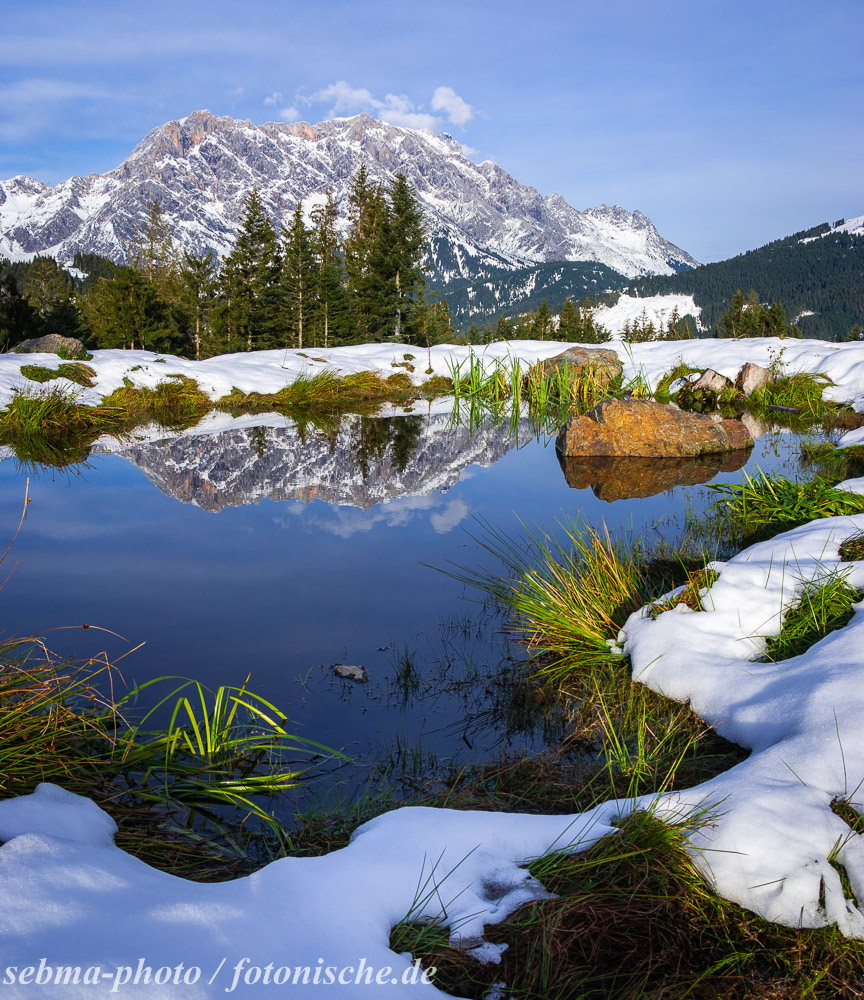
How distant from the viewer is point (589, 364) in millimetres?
13000

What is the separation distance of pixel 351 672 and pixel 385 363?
14.5m

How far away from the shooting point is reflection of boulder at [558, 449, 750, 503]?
6676 mm

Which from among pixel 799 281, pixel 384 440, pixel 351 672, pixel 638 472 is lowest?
pixel 351 672

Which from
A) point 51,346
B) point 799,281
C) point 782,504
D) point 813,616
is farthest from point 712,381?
point 799,281

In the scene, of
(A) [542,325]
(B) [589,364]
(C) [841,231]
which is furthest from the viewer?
(C) [841,231]

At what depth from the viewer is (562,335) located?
45.8 m

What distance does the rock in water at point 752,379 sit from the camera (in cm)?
1375

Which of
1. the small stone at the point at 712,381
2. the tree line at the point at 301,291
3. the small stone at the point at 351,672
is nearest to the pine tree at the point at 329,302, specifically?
the tree line at the point at 301,291

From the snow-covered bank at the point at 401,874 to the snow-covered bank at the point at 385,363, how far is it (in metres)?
10.9

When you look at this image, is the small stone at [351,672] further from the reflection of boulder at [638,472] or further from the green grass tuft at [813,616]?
the reflection of boulder at [638,472]

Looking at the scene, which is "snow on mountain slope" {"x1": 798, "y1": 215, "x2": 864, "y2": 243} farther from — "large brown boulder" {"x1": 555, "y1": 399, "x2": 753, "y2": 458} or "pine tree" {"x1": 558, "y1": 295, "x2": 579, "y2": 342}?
"large brown boulder" {"x1": 555, "y1": 399, "x2": 753, "y2": 458}

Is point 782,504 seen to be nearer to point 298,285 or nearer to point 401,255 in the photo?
point 401,255

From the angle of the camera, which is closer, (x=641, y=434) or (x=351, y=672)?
(x=351, y=672)

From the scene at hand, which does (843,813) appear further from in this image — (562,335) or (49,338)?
(562,335)
